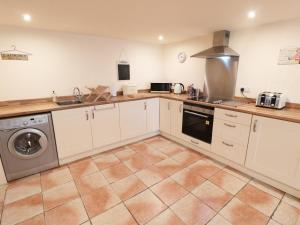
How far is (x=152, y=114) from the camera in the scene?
3277mm

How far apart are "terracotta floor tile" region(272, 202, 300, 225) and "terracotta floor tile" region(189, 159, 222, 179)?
73cm

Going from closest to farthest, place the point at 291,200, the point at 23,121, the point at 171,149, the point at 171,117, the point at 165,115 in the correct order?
the point at 291,200 < the point at 23,121 < the point at 171,149 < the point at 171,117 < the point at 165,115

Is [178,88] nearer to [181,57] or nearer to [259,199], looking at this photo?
[181,57]

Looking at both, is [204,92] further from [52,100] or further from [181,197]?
[52,100]

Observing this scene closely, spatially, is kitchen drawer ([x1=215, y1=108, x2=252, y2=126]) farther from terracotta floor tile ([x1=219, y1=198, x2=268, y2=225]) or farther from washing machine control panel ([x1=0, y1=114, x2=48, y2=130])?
washing machine control panel ([x1=0, y1=114, x2=48, y2=130])

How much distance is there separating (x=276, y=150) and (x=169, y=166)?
1307mm

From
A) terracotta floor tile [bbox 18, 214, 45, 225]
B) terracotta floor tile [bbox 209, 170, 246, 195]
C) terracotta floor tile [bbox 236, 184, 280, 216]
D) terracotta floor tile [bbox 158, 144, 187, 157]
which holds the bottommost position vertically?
terracotta floor tile [bbox 18, 214, 45, 225]

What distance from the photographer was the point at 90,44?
2865 millimetres

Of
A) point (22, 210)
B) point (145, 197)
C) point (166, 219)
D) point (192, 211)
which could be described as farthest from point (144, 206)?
point (22, 210)

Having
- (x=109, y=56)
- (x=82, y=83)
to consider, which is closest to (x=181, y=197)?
(x=82, y=83)

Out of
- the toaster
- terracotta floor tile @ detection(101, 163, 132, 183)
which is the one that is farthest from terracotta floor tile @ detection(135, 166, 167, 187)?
the toaster

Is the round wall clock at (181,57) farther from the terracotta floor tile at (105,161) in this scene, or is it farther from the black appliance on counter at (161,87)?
the terracotta floor tile at (105,161)

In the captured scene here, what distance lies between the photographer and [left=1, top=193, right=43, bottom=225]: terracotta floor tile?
5.02ft

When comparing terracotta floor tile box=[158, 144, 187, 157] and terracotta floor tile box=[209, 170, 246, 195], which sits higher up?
terracotta floor tile box=[158, 144, 187, 157]
